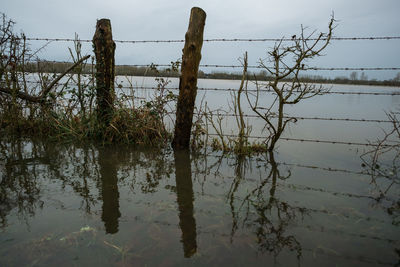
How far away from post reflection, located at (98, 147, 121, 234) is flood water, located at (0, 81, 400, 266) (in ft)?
0.03

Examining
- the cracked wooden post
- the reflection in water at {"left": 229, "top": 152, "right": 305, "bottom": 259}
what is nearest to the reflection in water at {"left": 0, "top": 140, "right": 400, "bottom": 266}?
the reflection in water at {"left": 229, "top": 152, "right": 305, "bottom": 259}

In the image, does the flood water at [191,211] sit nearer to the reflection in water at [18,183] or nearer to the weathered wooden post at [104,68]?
the reflection in water at [18,183]

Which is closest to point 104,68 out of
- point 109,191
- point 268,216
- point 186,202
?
point 109,191

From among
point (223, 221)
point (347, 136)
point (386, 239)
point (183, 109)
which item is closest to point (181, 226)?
point (223, 221)

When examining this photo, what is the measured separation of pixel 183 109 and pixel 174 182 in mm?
1678

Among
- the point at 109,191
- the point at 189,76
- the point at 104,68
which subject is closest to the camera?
the point at 109,191

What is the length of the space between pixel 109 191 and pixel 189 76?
2.30 metres

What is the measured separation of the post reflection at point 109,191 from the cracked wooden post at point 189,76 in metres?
1.21

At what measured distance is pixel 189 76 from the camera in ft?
13.9

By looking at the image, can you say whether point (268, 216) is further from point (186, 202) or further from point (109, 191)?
point (109, 191)

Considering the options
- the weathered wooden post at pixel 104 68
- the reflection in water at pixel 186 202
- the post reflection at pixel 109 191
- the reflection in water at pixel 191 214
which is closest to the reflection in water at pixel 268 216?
the reflection in water at pixel 191 214

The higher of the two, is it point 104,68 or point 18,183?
point 104,68

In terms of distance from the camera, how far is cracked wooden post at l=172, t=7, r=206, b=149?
13.5 ft

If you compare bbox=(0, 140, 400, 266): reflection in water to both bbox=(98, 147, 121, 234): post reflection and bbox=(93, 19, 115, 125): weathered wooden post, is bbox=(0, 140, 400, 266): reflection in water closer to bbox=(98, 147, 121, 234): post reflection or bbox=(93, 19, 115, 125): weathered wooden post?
bbox=(98, 147, 121, 234): post reflection
